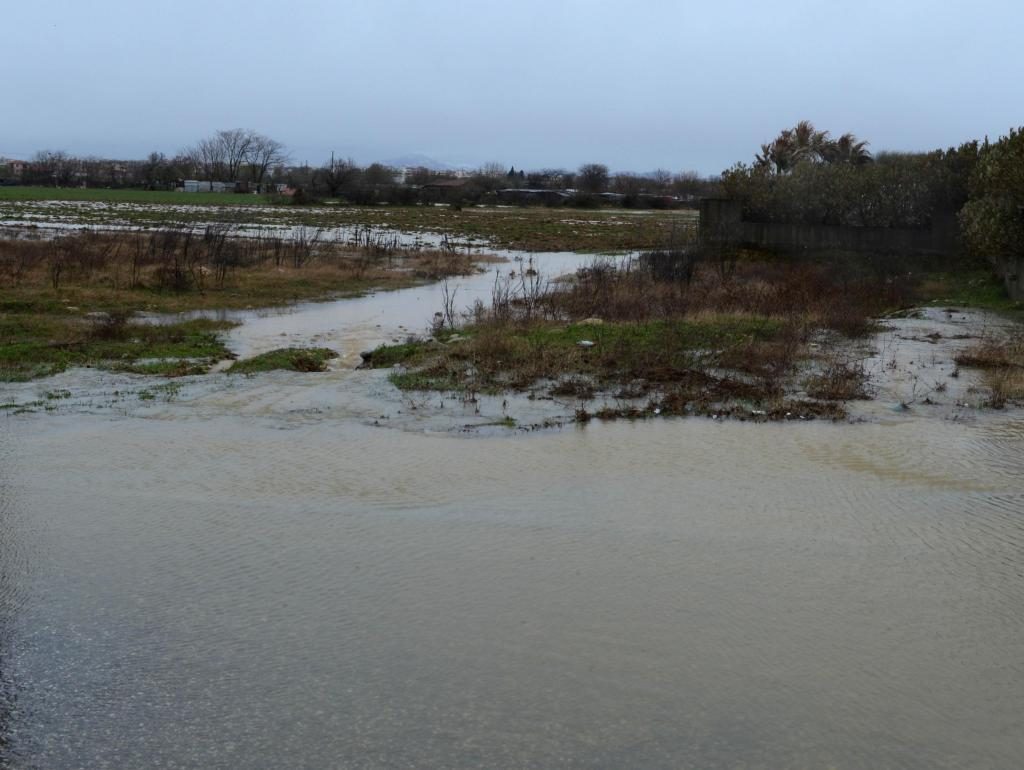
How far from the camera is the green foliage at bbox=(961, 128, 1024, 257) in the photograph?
21.1 m

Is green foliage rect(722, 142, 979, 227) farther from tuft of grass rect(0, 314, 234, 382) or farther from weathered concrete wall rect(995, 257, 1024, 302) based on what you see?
tuft of grass rect(0, 314, 234, 382)

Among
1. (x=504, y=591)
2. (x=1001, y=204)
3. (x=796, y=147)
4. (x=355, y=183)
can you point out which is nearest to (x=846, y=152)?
(x=796, y=147)

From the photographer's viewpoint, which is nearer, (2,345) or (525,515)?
(525,515)

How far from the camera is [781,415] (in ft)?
40.8

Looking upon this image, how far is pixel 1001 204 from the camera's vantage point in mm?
21953

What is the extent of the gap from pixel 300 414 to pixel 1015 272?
1735 cm

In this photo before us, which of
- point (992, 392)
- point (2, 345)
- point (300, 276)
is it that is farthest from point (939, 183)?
point (2, 345)

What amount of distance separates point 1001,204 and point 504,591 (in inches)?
758

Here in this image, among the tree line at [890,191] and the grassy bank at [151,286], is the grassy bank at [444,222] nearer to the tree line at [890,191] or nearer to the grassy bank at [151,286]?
the tree line at [890,191]

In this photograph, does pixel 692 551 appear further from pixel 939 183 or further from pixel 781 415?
pixel 939 183

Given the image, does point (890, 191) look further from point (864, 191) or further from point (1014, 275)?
point (1014, 275)

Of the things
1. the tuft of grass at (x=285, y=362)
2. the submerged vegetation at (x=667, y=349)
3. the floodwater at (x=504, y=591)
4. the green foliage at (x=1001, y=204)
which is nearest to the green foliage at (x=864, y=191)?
the green foliage at (x=1001, y=204)

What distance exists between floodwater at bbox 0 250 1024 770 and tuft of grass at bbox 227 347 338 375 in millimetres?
2521

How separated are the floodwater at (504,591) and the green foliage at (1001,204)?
10674mm
